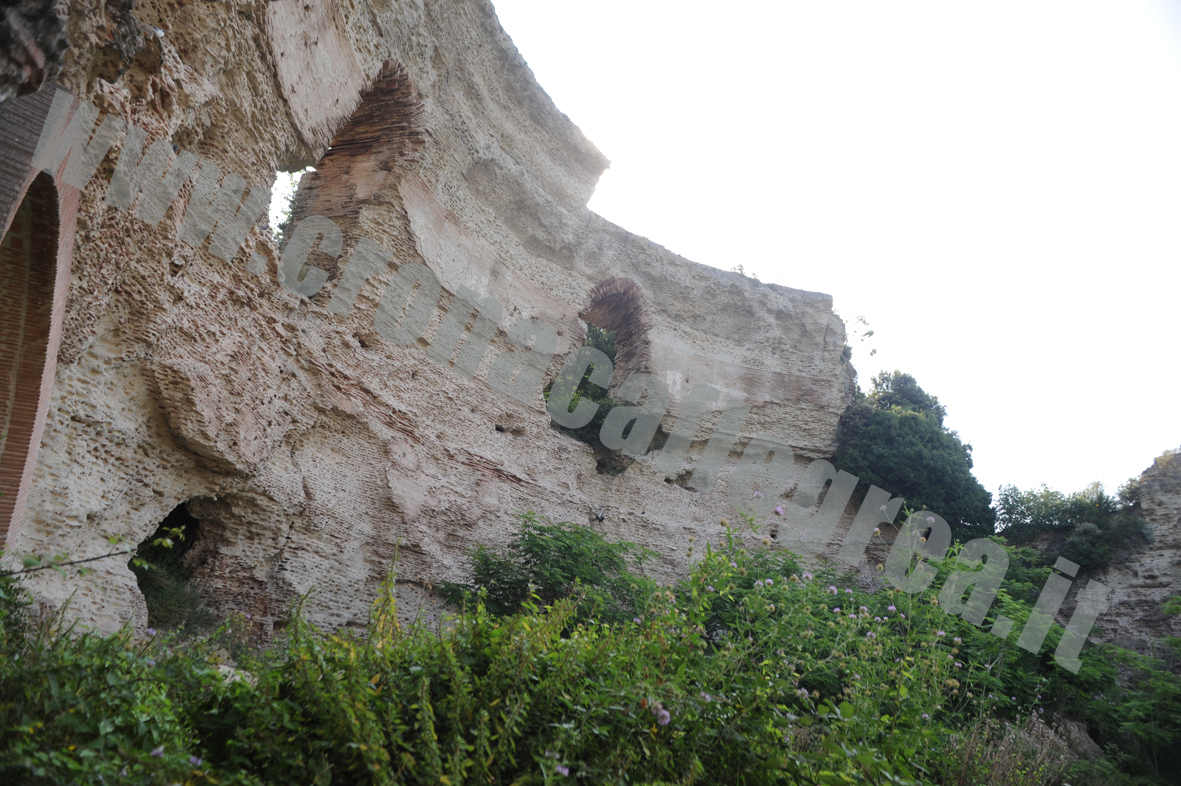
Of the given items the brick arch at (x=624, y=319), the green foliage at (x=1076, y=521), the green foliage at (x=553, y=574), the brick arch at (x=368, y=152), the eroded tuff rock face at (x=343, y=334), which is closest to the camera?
the eroded tuff rock face at (x=343, y=334)

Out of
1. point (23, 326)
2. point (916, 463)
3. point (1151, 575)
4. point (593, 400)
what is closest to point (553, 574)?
point (23, 326)

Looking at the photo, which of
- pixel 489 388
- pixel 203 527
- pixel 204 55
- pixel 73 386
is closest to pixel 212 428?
pixel 73 386

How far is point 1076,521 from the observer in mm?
12602

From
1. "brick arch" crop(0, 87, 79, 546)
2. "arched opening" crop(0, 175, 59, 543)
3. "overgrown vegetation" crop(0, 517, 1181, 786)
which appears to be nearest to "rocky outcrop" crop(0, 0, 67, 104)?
"brick arch" crop(0, 87, 79, 546)

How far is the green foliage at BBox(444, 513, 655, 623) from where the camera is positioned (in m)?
6.88

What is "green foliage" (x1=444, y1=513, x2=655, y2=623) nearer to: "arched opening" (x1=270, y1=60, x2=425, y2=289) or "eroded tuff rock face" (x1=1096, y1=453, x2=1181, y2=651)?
"arched opening" (x1=270, y1=60, x2=425, y2=289)

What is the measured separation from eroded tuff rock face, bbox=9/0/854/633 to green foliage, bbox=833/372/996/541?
78 centimetres

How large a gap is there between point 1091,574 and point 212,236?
1596cm

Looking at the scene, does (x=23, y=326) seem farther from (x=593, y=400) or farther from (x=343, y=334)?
(x=593, y=400)

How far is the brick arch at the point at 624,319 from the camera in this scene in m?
12.4

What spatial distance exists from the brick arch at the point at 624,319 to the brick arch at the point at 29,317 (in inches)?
357

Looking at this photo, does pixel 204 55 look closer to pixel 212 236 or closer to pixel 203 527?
pixel 212 236

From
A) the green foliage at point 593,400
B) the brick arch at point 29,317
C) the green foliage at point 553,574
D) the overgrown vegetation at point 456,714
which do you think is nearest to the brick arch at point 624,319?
the green foliage at point 593,400

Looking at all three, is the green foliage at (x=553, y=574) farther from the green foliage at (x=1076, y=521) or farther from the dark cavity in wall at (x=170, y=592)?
the green foliage at (x=1076, y=521)
